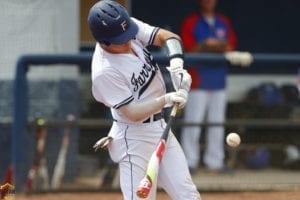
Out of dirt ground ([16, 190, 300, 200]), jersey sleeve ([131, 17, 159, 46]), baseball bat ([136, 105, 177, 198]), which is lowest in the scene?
dirt ground ([16, 190, 300, 200])

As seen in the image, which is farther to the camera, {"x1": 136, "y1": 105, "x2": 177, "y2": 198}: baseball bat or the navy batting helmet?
the navy batting helmet

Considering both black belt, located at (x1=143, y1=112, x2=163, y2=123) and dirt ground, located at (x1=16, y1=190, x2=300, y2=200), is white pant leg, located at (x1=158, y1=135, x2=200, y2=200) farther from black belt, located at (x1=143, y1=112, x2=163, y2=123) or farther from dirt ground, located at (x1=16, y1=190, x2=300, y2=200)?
dirt ground, located at (x1=16, y1=190, x2=300, y2=200)

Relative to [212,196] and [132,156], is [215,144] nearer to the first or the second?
[212,196]

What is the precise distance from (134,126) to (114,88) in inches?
12.0

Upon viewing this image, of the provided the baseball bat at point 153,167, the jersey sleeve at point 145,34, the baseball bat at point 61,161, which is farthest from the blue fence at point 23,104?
the baseball bat at point 153,167

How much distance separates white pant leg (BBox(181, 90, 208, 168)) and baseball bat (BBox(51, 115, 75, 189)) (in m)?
1.04

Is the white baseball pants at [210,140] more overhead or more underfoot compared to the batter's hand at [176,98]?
more underfoot

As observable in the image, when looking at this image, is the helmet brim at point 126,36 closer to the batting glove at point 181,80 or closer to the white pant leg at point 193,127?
the batting glove at point 181,80

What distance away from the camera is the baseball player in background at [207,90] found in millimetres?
8328

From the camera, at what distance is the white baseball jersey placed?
206 inches

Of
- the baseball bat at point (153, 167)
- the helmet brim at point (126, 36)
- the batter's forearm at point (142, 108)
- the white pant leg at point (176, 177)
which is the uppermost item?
the helmet brim at point (126, 36)

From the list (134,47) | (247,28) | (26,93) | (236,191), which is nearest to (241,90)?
(247,28)

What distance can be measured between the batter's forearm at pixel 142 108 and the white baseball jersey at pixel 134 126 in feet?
0.12

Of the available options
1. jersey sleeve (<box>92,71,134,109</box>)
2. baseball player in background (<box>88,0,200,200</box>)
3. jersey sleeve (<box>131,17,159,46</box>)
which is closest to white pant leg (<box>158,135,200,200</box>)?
baseball player in background (<box>88,0,200,200</box>)
